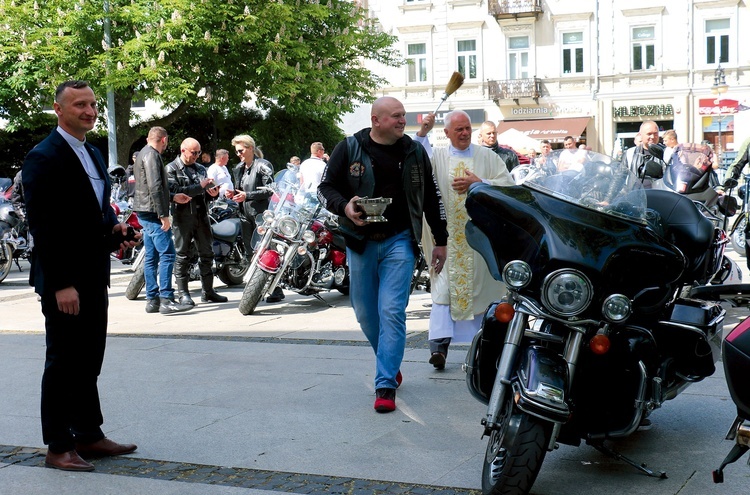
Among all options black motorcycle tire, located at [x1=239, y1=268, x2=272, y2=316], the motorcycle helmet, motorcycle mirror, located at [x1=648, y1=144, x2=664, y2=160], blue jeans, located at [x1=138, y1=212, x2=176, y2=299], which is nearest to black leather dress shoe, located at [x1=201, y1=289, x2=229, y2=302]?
blue jeans, located at [x1=138, y1=212, x2=176, y2=299]

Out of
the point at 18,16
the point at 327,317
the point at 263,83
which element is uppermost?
the point at 18,16

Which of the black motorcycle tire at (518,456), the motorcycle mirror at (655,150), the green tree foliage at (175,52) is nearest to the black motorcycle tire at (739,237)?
the motorcycle mirror at (655,150)

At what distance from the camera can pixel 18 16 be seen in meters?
25.2

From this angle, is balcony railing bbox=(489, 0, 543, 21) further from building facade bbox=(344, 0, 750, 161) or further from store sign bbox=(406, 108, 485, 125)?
store sign bbox=(406, 108, 485, 125)

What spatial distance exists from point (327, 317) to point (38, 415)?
4055 millimetres

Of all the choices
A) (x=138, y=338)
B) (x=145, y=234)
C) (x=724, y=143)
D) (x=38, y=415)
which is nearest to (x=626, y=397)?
(x=38, y=415)

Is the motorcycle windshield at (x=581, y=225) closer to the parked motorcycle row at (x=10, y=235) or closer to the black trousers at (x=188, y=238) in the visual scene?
the black trousers at (x=188, y=238)

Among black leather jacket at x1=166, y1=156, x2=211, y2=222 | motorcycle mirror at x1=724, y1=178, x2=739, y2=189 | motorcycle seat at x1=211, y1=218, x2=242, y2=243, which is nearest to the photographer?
black leather jacket at x1=166, y1=156, x2=211, y2=222

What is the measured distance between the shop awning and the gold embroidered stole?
31.0m

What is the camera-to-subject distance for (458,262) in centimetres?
679

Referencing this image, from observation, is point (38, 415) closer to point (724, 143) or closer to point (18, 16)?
point (18, 16)

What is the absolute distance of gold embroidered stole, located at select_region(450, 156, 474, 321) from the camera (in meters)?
6.68

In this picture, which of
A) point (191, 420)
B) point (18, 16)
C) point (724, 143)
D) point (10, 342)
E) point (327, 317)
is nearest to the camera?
point (191, 420)

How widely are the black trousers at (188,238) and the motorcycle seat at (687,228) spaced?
6378mm
